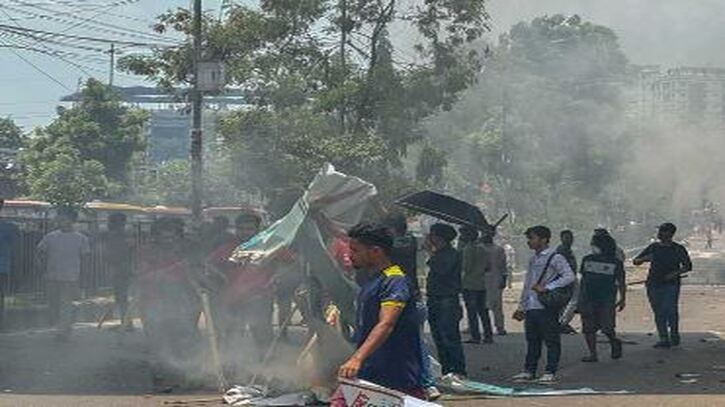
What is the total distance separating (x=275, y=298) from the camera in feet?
39.8

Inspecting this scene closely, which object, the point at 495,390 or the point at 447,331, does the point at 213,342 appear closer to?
the point at 447,331

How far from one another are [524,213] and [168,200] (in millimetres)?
19011

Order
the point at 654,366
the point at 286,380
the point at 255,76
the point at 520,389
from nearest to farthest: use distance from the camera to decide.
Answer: the point at 286,380
the point at 520,389
the point at 654,366
the point at 255,76

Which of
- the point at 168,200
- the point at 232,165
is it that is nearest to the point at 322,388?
the point at 232,165

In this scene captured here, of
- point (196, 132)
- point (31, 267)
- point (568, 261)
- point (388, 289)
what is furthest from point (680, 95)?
point (388, 289)

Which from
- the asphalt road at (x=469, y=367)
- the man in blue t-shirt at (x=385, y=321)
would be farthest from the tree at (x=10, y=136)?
the man in blue t-shirt at (x=385, y=321)

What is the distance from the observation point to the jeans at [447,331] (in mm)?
11297

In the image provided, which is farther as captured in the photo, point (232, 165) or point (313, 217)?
point (232, 165)

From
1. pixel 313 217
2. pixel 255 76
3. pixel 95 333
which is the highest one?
pixel 255 76

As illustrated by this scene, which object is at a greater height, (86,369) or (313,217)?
(313,217)

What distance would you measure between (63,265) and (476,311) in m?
4.96

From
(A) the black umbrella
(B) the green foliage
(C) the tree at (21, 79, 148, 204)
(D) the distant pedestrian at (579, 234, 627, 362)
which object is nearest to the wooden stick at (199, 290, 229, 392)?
(A) the black umbrella

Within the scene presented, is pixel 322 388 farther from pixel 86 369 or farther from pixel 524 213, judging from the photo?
pixel 524 213

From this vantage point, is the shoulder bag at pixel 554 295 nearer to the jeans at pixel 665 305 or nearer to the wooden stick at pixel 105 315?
the jeans at pixel 665 305
